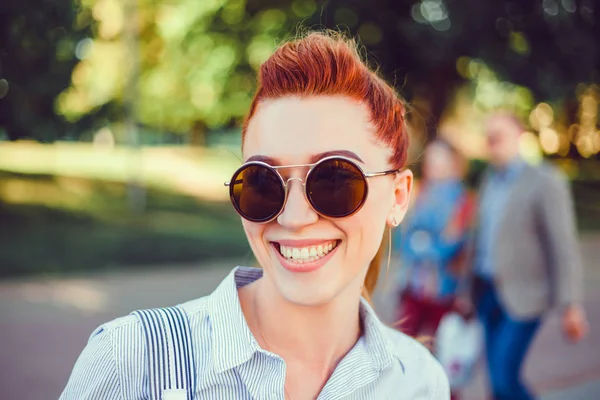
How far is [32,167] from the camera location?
20562 millimetres

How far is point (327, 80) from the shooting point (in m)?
1.50

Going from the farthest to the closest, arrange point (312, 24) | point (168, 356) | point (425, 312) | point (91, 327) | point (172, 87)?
point (172, 87) → point (312, 24) → point (91, 327) → point (425, 312) → point (168, 356)

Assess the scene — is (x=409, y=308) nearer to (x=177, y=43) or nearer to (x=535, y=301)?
(x=535, y=301)

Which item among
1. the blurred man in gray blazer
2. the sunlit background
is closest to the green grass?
the sunlit background

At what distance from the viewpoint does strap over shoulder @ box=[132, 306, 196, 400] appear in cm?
136

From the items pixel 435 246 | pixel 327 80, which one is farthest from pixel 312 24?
pixel 327 80

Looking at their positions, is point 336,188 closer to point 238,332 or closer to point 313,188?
point 313,188

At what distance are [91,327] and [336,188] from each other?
550 cm

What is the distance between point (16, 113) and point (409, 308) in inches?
139

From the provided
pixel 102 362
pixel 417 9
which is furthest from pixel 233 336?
pixel 417 9

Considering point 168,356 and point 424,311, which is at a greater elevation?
point 168,356

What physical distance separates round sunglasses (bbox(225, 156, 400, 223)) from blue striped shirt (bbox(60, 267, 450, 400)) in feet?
0.84

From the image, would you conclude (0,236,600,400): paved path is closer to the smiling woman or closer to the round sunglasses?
the smiling woman

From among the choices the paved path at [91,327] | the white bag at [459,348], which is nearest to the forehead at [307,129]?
the white bag at [459,348]
